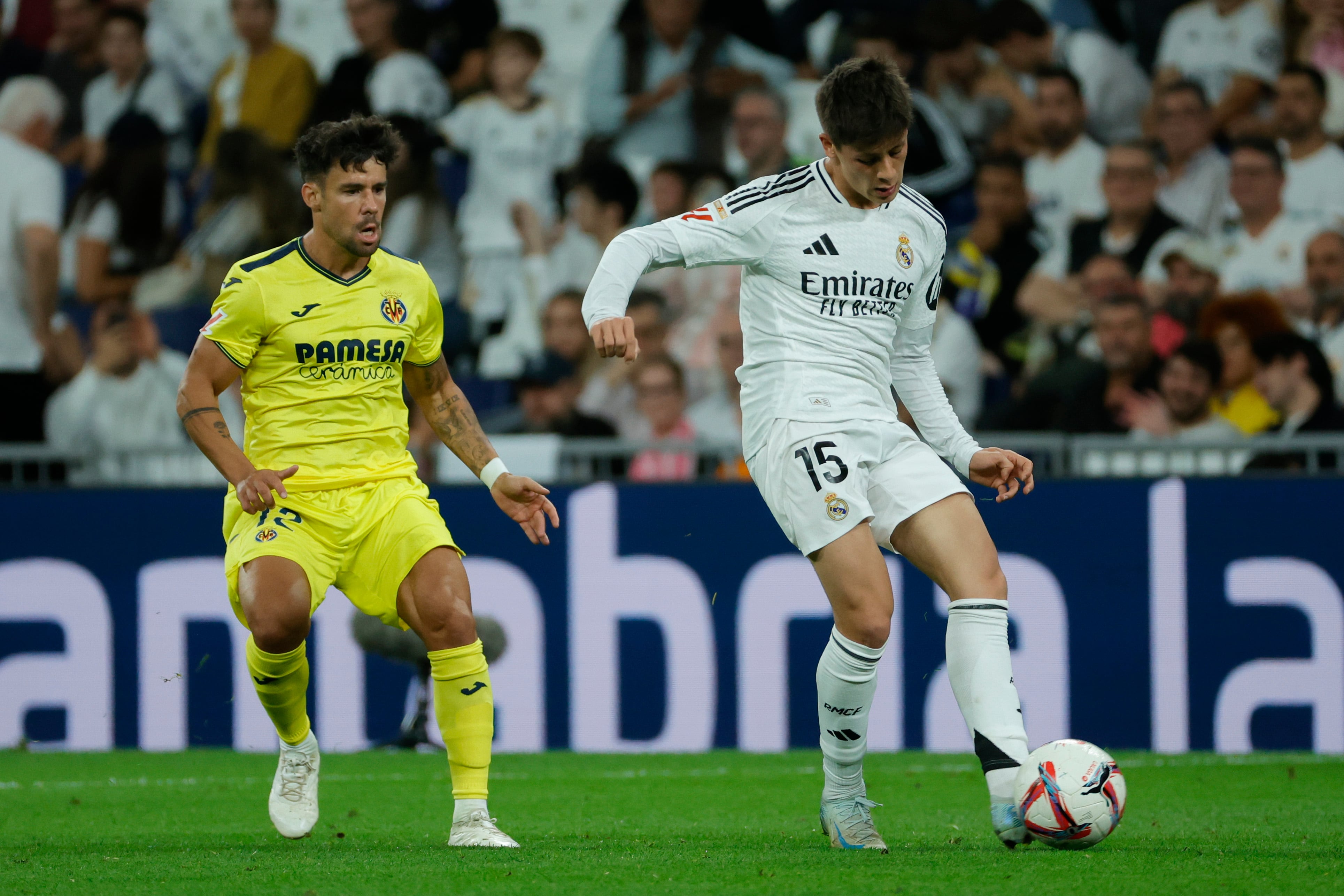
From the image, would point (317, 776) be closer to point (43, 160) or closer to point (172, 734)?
point (172, 734)

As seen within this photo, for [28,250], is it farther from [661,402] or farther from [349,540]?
[349,540]

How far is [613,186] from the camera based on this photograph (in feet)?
36.4

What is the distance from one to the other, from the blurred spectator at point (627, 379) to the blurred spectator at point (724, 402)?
241mm

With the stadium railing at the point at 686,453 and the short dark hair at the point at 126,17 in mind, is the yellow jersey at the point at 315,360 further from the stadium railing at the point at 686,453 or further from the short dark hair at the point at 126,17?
the short dark hair at the point at 126,17

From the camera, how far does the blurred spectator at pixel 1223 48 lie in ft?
35.9

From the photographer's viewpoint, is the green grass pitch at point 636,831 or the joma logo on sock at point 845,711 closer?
the green grass pitch at point 636,831

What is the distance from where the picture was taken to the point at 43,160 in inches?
458

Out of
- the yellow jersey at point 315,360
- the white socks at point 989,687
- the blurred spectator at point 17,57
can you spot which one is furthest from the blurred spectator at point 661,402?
the blurred spectator at point 17,57

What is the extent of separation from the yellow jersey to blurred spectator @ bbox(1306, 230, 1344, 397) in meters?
6.68

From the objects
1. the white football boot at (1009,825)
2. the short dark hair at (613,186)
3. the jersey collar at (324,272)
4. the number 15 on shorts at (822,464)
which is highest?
the short dark hair at (613,186)

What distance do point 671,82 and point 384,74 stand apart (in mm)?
2061

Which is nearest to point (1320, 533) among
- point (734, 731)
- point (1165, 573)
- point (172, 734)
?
point (1165, 573)

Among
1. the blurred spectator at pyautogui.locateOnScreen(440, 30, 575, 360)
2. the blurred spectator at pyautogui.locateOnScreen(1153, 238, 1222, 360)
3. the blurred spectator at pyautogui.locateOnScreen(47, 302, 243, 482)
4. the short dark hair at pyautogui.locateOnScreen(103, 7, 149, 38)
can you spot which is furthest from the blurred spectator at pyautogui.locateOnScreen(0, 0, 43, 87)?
the blurred spectator at pyautogui.locateOnScreen(1153, 238, 1222, 360)

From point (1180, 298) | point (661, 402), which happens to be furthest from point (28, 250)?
point (1180, 298)
